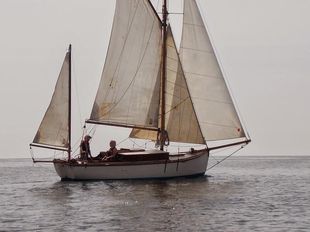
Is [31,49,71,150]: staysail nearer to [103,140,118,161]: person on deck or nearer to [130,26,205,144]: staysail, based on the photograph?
[103,140,118,161]: person on deck

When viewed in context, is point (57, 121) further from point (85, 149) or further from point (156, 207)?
point (156, 207)

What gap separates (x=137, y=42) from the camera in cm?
5828

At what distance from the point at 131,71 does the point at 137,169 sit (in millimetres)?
8632

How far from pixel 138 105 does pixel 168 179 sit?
6752 mm

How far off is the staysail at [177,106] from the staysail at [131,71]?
1042 mm

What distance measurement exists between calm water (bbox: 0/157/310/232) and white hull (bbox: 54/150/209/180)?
0.77 meters

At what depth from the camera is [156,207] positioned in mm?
41281

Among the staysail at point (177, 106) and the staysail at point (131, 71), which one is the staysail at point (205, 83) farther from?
the staysail at point (131, 71)

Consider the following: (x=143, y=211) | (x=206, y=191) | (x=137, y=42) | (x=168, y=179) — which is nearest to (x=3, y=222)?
(x=143, y=211)

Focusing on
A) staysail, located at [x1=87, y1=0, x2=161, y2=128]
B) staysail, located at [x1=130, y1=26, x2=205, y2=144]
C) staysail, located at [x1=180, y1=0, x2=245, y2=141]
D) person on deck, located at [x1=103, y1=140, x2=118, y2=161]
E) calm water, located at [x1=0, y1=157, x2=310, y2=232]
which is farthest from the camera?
staysail, located at [x1=87, y1=0, x2=161, y2=128]

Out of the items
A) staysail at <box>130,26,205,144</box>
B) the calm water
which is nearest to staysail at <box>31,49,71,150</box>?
the calm water

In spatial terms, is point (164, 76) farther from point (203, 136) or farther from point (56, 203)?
point (56, 203)

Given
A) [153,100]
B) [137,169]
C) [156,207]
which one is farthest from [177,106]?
[156,207]

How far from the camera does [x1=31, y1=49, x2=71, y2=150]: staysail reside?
56.7 meters
